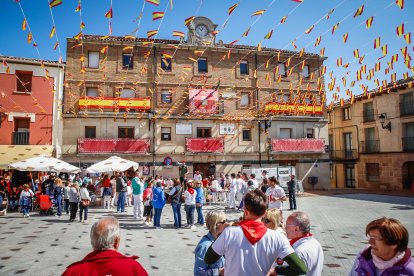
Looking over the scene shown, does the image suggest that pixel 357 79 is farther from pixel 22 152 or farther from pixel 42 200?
pixel 22 152

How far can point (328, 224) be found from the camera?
1041cm

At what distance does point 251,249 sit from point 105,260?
127 centimetres

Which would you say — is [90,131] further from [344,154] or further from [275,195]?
[344,154]

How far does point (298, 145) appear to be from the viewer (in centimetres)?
2534

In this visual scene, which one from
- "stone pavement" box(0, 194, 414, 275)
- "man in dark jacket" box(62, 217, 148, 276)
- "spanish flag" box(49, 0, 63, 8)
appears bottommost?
"stone pavement" box(0, 194, 414, 275)

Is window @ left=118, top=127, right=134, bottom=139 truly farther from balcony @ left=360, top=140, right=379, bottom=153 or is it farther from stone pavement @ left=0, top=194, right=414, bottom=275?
balcony @ left=360, top=140, right=379, bottom=153

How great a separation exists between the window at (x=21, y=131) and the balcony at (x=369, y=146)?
3142cm

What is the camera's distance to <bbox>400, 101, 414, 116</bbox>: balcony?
82.8 feet

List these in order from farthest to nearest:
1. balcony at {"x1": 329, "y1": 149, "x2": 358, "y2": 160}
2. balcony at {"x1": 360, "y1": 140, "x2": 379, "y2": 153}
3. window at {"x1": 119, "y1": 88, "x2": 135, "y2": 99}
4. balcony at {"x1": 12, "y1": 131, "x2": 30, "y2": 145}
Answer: balcony at {"x1": 329, "y1": 149, "x2": 358, "y2": 160}
balcony at {"x1": 360, "y1": 140, "x2": 379, "y2": 153}
window at {"x1": 119, "y1": 88, "x2": 135, "y2": 99}
balcony at {"x1": 12, "y1": 131, "x2": 30, "y2": 145}

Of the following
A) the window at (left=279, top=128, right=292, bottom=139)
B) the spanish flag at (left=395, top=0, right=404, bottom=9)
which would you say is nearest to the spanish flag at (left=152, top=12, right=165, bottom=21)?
the spanish flag at (left=395, top=0, right=404, bottom=9)

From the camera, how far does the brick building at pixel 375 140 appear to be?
2564cm

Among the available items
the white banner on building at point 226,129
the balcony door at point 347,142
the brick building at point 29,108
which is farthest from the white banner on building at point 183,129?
the balcony door at point 347,142

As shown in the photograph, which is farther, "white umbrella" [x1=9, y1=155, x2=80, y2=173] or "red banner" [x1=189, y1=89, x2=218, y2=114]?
"red banner" [x1=189, y1=89, x2=218, y2=114]

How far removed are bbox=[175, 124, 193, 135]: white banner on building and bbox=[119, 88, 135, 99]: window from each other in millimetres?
4541
